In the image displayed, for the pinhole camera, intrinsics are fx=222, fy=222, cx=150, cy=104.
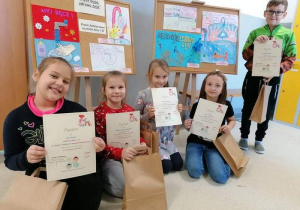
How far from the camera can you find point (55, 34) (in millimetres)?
1688

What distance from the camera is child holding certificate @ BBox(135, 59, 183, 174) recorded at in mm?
1705

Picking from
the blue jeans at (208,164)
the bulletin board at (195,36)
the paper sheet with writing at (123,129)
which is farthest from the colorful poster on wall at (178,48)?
the paper sheet with writing at (123,129)

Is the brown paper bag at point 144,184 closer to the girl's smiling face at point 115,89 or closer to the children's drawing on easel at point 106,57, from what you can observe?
the girl's smiling face at point 115,89

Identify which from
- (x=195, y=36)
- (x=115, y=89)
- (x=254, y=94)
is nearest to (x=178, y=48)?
(x=195, y=36)

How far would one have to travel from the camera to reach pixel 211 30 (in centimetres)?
230

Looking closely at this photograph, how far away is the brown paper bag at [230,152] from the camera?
1673 mm

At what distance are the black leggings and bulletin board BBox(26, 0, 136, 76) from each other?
0.87m

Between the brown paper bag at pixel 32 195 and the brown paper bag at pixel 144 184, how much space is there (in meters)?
0.35

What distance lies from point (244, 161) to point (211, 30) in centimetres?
134

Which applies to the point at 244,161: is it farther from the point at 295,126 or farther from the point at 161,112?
the point at 295,126

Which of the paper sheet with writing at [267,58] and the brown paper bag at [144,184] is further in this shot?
the paper sheet with writing at [267,58]

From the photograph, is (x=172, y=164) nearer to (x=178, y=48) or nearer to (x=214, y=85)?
(x=214, y=85)

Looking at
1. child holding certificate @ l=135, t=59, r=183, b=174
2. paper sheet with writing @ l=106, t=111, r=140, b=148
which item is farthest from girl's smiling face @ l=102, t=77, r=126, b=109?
child holding certificate @ l=135, t=59, r=183, b=174

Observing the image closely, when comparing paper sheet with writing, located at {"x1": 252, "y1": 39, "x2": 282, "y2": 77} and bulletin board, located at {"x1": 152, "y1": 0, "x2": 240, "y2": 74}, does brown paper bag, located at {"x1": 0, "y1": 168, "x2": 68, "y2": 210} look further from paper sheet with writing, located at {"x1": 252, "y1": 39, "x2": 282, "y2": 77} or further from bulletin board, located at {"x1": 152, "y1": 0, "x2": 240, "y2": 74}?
→ paper sheet with writing, located at {"x1": 252, "y1": 39, "x2": 282, "y2": 77}
